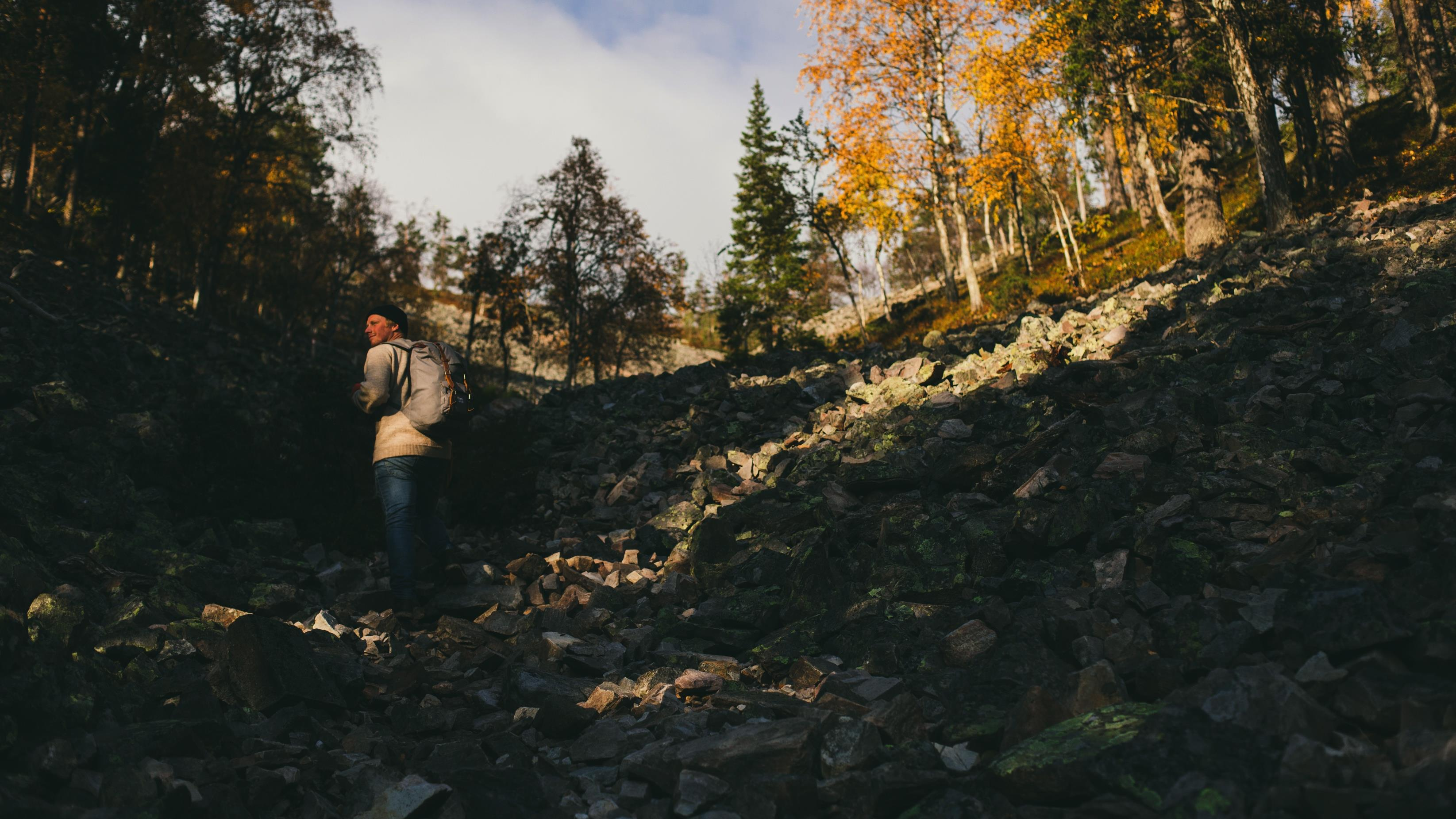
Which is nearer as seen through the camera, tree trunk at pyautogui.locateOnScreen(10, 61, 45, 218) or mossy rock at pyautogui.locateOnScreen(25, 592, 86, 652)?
mossy rock at pyautogui.locateOnScreen(25, 592, 86, 652)

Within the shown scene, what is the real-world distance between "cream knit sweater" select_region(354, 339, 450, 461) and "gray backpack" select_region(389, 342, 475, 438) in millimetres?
43

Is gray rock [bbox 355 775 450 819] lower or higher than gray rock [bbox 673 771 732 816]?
higher

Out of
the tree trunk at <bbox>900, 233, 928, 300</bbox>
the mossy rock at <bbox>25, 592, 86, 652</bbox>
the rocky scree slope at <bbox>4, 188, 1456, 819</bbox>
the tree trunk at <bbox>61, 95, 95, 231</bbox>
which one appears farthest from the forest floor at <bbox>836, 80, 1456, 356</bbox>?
the tree trunk at <bbox>61, 95, 95, 231</bbox>

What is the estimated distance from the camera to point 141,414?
8367 mm

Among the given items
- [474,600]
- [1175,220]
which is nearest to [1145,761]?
[474,600]

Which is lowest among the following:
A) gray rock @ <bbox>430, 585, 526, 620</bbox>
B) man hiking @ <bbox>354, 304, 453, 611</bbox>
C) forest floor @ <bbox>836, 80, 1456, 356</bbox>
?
gray rock @ <bbox>430, 585, 526, 620</bbox>

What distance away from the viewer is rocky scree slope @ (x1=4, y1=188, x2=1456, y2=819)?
2750mm

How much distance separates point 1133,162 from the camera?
1203 inches

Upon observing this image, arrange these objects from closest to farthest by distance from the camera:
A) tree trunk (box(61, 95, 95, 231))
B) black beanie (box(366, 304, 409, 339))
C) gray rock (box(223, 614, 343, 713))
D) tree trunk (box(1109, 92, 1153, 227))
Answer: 1. gray rock (box(223, 614, 343, 713))
2. black beanie (box(366, 304, 409, 339))
3. tree trunk (box(1109, 92, 1153, 227))
4. tree trunk (box(61, 95, 95, 231))

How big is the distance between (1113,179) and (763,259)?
19.6 m

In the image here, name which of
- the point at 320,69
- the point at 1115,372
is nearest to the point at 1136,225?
the point at 1115,372

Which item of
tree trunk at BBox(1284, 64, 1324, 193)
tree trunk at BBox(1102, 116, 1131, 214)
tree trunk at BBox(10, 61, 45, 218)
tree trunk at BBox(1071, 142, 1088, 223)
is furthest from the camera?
tree trunk at BBox(1071, 142, 1088, 223)

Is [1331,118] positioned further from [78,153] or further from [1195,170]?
[78,153]

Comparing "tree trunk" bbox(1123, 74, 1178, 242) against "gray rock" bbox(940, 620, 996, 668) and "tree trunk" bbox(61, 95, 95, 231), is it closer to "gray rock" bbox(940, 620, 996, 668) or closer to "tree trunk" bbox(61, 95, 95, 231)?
"gray rock" bbox(940, 620, 996, 668)
